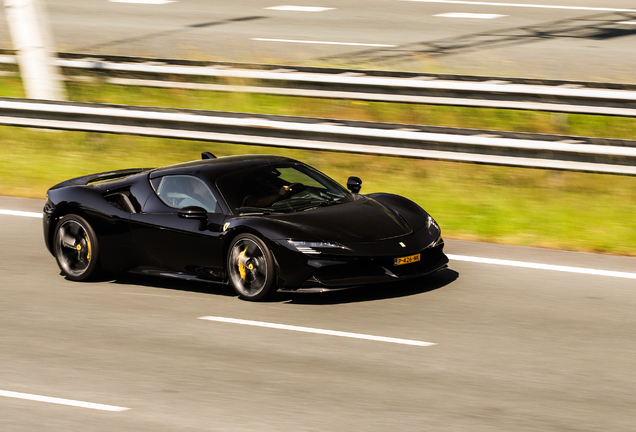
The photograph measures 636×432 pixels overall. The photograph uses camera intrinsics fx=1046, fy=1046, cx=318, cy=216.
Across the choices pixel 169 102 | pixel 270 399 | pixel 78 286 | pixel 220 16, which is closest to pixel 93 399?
pixel 270 399

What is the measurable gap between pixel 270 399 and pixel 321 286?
2.13m

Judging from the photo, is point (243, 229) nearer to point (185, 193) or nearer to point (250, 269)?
point (250, 269)

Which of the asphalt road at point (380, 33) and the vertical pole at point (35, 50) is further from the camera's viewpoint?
the asphalt road at point (380, 33)

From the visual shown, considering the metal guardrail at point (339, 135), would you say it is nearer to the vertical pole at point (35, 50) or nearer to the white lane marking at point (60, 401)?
the vertical pole at point (35, 50)

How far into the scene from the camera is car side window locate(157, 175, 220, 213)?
8.98 metres

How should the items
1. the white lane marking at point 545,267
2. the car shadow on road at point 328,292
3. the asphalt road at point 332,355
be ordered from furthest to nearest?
the white lane marking at point 545,267 < the car shadow on road at point 328,292 < the asphalt road at point 332,355

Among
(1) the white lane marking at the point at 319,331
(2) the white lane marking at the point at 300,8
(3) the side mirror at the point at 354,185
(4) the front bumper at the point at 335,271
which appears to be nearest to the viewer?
(1) the white lane marking at the point at 319,331

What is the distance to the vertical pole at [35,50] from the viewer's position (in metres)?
15.3

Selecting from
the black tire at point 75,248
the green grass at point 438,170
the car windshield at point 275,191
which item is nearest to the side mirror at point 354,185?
the car windshield at point 275,191

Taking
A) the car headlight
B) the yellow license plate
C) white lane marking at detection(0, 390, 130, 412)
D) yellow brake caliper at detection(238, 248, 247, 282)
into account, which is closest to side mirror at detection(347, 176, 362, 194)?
the yellow license plate

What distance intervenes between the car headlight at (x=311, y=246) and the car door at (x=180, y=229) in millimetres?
725

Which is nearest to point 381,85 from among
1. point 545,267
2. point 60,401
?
point 545,267

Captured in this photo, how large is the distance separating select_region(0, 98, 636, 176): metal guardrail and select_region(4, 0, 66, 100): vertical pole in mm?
1282

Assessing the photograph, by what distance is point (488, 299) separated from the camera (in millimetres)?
8633
